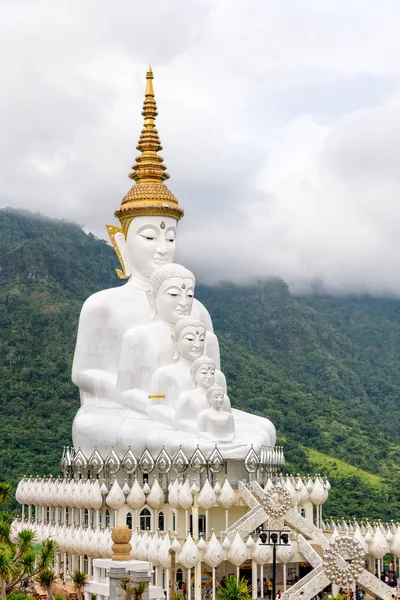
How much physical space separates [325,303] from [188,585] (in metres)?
73.6

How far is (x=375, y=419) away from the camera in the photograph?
72.2m

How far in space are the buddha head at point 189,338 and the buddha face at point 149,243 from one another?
10.0 ft

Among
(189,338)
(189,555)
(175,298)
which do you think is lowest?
(189,555)

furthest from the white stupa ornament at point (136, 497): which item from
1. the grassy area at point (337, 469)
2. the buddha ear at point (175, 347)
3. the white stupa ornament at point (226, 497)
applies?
the grassy area at point (337, 469)

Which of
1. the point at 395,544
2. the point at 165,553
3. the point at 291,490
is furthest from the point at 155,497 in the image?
the point at 395,544

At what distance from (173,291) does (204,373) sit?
2.94m

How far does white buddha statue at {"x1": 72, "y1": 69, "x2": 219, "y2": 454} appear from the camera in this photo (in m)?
30.8

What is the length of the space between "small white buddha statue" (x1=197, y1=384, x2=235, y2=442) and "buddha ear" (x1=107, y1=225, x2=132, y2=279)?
6.42m

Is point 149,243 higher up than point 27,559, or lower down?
higher up

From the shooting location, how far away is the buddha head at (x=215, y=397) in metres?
27.9

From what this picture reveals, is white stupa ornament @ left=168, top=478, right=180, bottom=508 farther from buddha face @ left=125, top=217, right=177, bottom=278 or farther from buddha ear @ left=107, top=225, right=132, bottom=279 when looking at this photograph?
buddha ear @ left=107, top=225, right=132, bottom=279

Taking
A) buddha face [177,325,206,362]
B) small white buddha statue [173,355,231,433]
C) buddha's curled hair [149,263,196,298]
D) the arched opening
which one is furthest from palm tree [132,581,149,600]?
buddha's curled hair [149,263,196,298]

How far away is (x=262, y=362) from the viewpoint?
70.1 meters

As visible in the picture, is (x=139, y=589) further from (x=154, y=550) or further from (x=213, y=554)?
(x=154, y=550)
